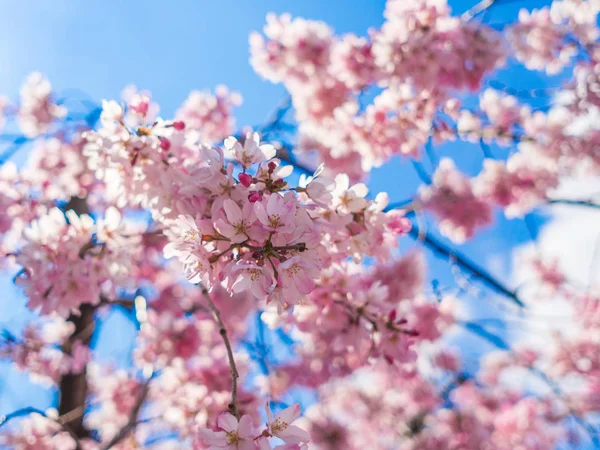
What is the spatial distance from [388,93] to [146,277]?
3730mm

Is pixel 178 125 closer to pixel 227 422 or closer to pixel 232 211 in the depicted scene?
pixel 232 211

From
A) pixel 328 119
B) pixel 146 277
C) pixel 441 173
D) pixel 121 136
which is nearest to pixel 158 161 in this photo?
pixel 121 136

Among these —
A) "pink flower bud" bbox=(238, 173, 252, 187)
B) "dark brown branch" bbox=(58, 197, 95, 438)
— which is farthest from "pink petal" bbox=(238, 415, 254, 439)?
"dark brown branch" bbox=(58, 197, 95, 438)

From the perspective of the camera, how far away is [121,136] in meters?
1.73

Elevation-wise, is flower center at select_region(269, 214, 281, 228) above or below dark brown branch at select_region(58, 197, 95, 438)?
below

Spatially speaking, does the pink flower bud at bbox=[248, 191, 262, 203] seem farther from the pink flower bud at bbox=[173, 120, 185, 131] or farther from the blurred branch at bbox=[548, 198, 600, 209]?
the blurred branch at bbox=[548, 198, 600, 209]

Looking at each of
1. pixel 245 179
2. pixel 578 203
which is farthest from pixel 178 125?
pixel 578 203

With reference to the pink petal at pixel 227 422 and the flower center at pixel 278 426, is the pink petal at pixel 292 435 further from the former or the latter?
the pink petal at pixel 227 422

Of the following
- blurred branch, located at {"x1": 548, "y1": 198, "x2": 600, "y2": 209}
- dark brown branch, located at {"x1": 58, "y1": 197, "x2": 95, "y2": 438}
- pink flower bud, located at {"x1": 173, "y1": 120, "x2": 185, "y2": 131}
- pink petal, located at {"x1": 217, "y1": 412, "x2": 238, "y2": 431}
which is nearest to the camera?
pink petal, located at {"x1": 217, "y1": 412, "x2": 238, "y2": 431}

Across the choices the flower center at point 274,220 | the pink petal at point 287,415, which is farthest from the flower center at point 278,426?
the flower center at point 274,220

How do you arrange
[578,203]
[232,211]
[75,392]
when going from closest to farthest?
[232,211] → [578,203] → [75,392]

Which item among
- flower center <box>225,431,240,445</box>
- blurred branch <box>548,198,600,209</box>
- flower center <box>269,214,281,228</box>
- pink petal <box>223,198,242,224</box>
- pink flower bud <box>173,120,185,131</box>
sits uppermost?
blurred branch <box>548,198,600,209</box>

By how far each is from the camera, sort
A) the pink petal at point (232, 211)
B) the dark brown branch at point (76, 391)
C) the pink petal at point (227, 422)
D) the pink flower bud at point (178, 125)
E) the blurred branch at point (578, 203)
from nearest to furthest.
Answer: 1. the pink petal at point (227, 422)
2. the pink petal at point (232, 211)
3. the pink flower bud at point (178, 125)
4. the blurred branch at point (578, 203)
5. the dark brown branch at point (76, 391)

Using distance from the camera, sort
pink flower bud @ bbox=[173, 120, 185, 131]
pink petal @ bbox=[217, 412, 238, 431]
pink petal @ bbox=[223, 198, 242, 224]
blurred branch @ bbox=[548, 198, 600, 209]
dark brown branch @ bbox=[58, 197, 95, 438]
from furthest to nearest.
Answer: dark brown branch @ bbox=[58, 197, 95, 438] < blurred branch @ bbox=[548, 198, 600, 209] < pink flower bud @ bbox=[173, 120, 185, 131] < pink petal @ bbox=[223, 198, 242, 224] < pink petal @ bbox=[217, 412, 238, 431]
